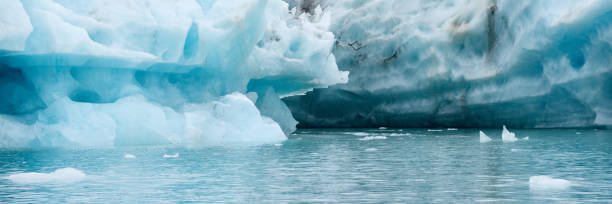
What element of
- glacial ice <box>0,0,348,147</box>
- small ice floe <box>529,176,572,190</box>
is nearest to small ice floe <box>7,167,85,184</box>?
small ice floe <box>529,176,572,190</box>

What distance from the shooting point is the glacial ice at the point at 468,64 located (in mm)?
16438

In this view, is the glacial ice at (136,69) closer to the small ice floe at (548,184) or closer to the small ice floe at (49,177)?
the small ice floe at (49,177)

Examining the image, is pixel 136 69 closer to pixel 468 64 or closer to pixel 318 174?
pixel 318 174

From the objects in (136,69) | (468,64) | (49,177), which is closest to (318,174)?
(49,177)

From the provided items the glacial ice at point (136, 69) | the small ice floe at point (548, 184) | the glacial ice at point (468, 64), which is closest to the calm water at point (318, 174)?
the small ice floe at point (548, 184)

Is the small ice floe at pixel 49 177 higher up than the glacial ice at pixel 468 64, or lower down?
lower down

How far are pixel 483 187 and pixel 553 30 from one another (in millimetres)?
10662

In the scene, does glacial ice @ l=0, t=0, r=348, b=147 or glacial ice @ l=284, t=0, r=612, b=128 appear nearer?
glacial ice @ l=0, t=0, r=348, b=147

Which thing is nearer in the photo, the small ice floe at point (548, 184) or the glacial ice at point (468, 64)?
the small ice floe at point (548, 184)

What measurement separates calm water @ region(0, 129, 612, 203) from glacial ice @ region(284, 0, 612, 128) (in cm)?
516

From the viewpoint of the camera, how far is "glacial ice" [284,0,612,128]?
16438 millimetres

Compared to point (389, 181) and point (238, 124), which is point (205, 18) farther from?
point (389, 181)

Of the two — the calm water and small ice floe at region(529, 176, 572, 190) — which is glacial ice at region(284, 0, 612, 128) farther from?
small ice floe at region(529, 176, 572, 190)

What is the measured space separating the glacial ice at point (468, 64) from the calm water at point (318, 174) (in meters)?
5.16
